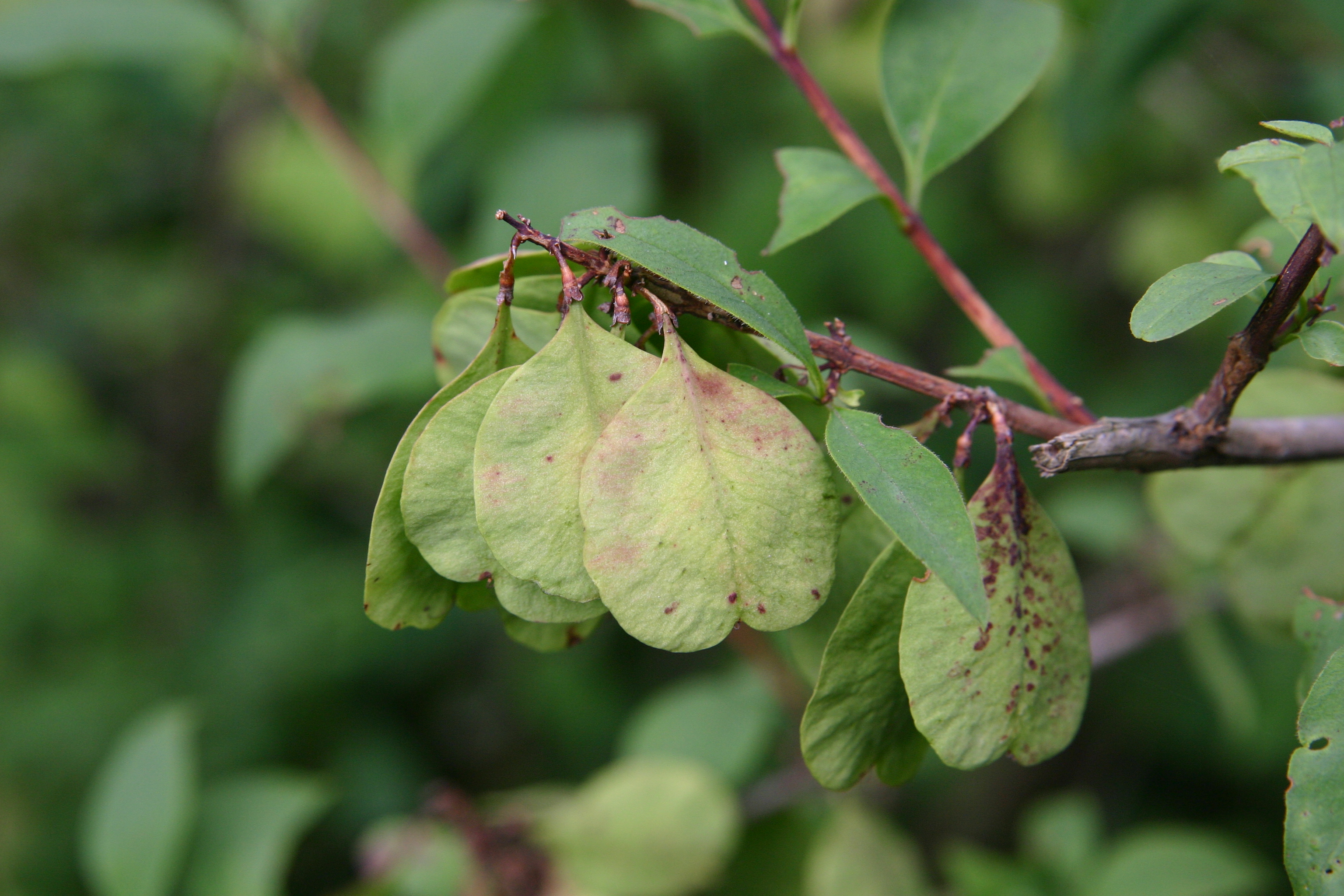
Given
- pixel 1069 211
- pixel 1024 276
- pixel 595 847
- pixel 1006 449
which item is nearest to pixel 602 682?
pixel 595 847

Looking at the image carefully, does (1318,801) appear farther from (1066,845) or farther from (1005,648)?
(1066,845)

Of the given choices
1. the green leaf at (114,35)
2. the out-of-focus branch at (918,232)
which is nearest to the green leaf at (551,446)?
the out-of-focus branch at (918,232)

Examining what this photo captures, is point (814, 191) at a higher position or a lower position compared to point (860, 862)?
higher

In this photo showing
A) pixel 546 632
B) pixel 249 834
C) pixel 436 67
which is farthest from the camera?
pixel 436 67

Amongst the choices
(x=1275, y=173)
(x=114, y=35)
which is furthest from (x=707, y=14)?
(x=114, y=35)

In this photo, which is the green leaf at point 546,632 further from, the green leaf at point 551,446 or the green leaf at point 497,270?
the green leaf at point 497,270
